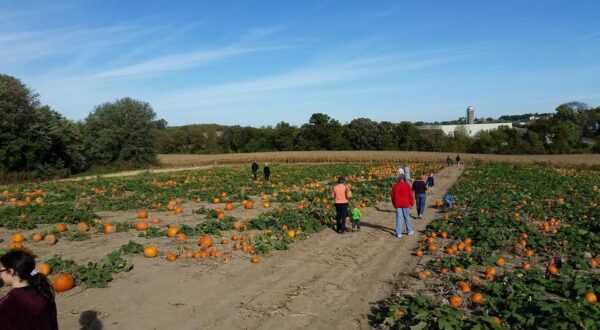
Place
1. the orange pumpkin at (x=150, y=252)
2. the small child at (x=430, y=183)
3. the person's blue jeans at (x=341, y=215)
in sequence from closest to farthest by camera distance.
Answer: the orange pumpkin at (x=150, y=252) → the person's blue jeans at (x=341, y=215) → the small child at (x=430, y=183)

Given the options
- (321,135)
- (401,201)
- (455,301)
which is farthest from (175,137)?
(455,301)

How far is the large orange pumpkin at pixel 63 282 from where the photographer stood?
24.9 feet

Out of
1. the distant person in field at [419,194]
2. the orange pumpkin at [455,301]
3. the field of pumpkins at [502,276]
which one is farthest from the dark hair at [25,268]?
the distant person in field at [419,194]

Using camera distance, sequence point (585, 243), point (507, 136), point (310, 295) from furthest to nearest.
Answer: point (507, 136) < point (585, 243) < point (310, 295)

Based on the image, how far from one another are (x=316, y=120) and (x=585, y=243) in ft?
299

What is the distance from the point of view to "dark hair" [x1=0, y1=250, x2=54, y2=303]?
3.80m

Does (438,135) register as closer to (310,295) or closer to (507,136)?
(507,136)

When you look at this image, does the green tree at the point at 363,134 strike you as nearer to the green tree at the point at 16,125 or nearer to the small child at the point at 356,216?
the green tree at the point at 16,125

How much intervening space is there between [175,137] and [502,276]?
105338 millimetres

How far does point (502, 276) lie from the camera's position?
8266 millimetres

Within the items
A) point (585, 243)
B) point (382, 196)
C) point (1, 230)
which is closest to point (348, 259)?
point (585, 243)

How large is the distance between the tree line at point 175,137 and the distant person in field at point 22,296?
4116cm

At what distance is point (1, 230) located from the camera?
13.0 m

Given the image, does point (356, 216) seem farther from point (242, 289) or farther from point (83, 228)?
point (83, 228)
